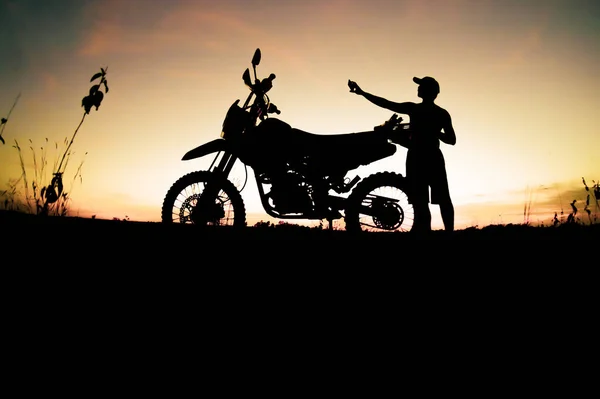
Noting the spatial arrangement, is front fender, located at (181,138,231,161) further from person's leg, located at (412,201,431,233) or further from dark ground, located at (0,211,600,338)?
person's leg, located at (412,201,431,233)

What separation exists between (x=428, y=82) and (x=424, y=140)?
2.41 ft

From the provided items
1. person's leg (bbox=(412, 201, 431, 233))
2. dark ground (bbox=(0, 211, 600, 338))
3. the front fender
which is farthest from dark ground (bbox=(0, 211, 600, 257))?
the front fender

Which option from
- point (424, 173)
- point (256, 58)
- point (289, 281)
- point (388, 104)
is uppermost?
point (256, 58)

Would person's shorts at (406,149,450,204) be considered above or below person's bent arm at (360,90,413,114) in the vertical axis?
below

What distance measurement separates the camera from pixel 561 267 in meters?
3.65

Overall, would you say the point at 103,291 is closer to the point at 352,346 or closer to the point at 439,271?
the point at 352,346

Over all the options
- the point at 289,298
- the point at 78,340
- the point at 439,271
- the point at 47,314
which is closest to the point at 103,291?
the point at 47,314

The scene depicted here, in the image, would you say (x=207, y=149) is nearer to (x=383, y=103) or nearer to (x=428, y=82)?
(x=383, y=103)

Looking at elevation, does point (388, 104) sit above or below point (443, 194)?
above

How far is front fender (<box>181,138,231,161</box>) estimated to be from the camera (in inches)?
236

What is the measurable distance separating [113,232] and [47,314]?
6.65ft

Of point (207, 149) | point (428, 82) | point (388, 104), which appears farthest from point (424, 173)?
point (207, 149)

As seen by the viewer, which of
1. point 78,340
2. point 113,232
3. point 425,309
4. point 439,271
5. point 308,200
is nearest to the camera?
point 78,340

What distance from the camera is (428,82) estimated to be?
19.2 feet
